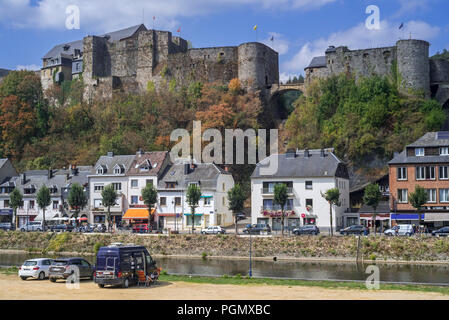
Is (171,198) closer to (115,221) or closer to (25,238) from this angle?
(115,221)

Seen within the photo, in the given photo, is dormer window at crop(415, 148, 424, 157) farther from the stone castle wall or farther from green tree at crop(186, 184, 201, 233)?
the stone castle wall

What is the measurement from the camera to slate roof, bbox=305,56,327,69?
69562 mm

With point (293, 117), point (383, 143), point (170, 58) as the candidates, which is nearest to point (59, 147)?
point (170, 58)

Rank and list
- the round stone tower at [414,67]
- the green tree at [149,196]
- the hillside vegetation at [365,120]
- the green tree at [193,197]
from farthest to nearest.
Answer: the round stone tower at [414,67], the hillside vegetation at [365,120], the green tree at [149,196], the green tree at [193,197]

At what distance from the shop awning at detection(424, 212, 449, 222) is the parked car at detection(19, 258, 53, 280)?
31.5 metres

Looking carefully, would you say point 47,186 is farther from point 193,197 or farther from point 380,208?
point 380,208

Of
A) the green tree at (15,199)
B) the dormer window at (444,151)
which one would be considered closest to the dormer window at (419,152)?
the dormer window at (444,151)

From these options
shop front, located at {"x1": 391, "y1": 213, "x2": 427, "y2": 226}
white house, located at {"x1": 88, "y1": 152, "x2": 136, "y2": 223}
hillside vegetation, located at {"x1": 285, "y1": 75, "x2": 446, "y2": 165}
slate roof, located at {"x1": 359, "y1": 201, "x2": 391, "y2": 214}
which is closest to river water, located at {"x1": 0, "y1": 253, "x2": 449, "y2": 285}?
shop front, located at {"x1": 391, "y1": 213, "x2": 427, "y2": 226}

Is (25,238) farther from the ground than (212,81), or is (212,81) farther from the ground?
(212,81)

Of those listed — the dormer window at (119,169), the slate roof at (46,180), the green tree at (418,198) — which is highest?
the dormer window at (119,169)

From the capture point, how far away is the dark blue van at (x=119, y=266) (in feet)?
75.2

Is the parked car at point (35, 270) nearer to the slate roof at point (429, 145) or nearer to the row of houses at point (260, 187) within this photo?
the row of houses at point (260, 187)

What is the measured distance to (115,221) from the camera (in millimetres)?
57938
